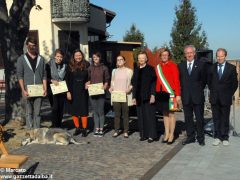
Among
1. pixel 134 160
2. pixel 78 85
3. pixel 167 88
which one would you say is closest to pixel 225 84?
pixel 167 88

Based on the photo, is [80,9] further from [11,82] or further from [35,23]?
[11,82]

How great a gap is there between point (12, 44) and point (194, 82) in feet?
14.9

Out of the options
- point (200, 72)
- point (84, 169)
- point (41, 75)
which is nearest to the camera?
point (84, 169)

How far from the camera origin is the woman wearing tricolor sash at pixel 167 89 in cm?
887

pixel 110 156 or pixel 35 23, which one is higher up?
pixel 35 23

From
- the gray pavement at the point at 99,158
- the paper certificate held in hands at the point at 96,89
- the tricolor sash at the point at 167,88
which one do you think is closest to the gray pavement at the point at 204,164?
the gray pavement at the point at 99,158

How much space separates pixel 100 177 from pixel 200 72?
3.09m

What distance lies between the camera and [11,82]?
10961 mm

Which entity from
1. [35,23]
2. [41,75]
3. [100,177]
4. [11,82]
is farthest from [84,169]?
[35,23]

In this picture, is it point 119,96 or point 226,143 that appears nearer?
point 226,143

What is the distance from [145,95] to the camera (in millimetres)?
9117

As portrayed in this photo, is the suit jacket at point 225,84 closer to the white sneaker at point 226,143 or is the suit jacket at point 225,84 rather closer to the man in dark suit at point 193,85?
the man in dark suit at point 193,85

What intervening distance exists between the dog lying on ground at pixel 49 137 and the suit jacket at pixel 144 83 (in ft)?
4.71

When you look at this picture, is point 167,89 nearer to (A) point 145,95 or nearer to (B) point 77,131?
(A) point 145,95
